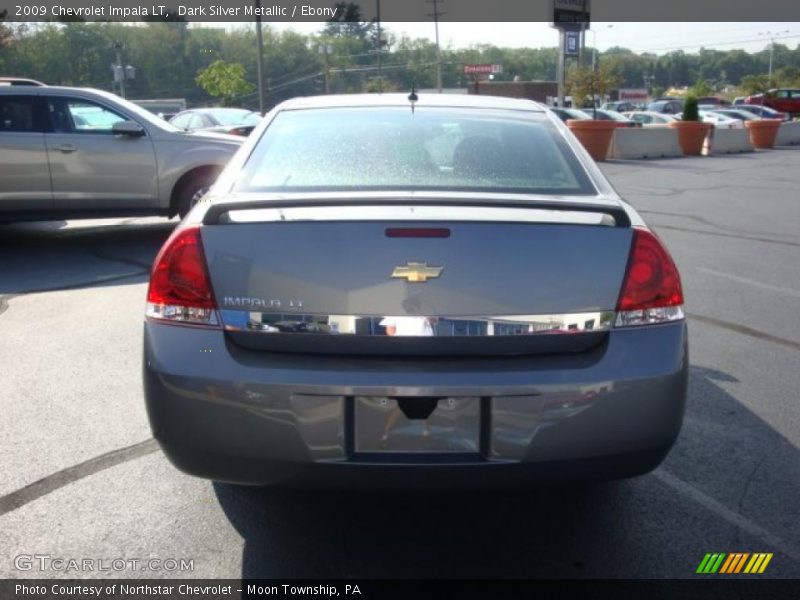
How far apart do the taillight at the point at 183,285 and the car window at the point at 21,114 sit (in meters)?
6.97

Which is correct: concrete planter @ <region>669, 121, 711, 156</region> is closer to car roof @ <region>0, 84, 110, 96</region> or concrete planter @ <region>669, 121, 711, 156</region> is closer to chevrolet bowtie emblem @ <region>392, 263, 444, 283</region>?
car roof @ <region>0, 84, 110, 96</region>

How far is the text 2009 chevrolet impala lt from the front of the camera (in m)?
2.44

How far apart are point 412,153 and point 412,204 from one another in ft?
2.15

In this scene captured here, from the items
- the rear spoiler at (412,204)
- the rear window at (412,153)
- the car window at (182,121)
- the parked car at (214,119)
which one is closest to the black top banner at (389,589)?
the rear spoiler at (412,204)

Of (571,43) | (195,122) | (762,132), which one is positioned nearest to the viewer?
(195,122)

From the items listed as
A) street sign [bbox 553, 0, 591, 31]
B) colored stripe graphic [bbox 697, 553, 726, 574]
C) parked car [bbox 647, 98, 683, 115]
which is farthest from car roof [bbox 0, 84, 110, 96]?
parked car [bbox 647, 98, 683, 115]

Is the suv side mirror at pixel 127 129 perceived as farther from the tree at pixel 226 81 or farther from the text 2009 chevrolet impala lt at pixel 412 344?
the tree at pixel 226 81

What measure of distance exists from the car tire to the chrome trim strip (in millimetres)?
6833

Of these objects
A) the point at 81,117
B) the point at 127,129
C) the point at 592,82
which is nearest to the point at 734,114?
the point at 592,82

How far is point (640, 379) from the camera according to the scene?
2.52 m

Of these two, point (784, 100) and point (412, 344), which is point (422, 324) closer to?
point (412, 344)

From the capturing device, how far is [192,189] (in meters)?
9.04

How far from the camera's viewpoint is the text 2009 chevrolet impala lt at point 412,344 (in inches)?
96.1

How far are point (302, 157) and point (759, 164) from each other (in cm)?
2197
